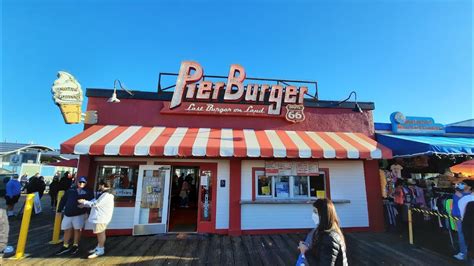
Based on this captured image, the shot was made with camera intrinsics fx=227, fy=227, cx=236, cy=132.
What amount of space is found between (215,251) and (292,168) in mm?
3832

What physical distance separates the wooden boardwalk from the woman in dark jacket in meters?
3.11

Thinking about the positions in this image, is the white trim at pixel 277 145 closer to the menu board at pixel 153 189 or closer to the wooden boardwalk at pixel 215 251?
the wooden boardwalk at pixel 215 251

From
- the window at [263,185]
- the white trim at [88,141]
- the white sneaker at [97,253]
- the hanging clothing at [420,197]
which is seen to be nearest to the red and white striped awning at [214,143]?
the white trim at [88,141]

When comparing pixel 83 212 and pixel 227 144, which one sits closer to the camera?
Answer: pixel 83 212

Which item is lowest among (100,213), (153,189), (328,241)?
(100,213)

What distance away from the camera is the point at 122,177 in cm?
789

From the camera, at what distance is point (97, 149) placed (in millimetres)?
Answer: 6605

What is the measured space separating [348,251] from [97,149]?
7.59 meters

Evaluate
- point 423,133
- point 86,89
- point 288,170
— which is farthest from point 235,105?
point 423,133

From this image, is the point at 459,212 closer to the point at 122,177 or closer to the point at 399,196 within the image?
the point at 399,196

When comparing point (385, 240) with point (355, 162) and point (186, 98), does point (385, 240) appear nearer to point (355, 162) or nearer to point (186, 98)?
point (355, 162)

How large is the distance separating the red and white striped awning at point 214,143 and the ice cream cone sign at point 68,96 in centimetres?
63

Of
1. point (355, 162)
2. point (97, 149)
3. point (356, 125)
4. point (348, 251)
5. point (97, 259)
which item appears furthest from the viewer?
point (356, 125)

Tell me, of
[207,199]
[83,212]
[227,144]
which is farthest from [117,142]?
[207,199]
